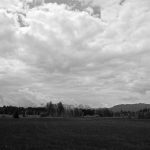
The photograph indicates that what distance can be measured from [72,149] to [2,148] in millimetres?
6504

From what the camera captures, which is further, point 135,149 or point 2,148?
point 135,149

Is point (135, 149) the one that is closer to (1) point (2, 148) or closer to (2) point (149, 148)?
(2) point (149, 148)

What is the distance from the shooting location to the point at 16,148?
2633 cm

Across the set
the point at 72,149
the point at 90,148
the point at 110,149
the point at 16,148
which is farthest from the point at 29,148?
the point at 110,149

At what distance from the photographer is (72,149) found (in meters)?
26.7

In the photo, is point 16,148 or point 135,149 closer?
point 16,148

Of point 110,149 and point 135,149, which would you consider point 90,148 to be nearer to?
point 110,149

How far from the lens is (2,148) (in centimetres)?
2588

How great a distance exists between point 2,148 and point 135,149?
12946mm

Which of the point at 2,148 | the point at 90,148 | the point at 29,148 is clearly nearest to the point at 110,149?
the point at 90,148

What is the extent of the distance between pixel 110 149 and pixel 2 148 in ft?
33.9

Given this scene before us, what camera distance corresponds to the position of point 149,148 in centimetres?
2870

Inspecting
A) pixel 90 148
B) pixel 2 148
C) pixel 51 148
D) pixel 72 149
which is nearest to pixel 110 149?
pixel 90 148

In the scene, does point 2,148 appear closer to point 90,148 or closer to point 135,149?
point 90,148
